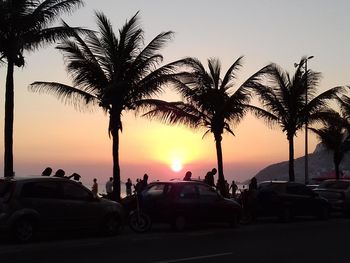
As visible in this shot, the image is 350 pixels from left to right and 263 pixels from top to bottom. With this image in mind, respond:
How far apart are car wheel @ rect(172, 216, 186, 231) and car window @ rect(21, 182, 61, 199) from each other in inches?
162

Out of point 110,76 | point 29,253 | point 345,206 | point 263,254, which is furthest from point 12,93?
point 345,206

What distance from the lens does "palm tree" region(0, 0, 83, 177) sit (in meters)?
21.0

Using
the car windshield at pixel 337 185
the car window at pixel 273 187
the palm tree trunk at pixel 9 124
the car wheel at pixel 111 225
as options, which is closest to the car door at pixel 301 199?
the car window at pixel 273 187

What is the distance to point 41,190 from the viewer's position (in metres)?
15.1

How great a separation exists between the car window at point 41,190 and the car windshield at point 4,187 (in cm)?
33

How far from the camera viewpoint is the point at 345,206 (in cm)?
2503

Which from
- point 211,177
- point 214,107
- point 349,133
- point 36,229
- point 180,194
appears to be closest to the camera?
point 36,229

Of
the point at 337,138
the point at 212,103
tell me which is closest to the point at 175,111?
the point at 212,103

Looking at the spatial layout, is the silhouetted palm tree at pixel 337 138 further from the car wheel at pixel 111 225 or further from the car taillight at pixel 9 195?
the car taillight at pixel 9 195

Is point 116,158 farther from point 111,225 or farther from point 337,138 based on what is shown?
point 337,138

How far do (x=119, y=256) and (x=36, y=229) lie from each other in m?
3.36

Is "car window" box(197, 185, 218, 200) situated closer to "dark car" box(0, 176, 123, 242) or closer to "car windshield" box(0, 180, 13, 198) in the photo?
"dark car" box(0, 176, 123, 242)

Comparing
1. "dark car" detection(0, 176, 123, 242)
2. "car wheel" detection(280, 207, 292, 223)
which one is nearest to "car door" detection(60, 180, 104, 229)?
"dark car" detection(0, 176, 123, 242)

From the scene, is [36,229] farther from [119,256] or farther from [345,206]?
[345,206]
